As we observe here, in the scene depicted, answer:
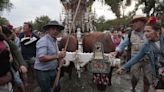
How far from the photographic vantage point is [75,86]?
12.4m

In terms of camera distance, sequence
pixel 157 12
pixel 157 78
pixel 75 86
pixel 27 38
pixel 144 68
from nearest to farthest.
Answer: pixel 157 78
pixel 144 68
pixel 27 38
pixel 75 86
pixel 157 12

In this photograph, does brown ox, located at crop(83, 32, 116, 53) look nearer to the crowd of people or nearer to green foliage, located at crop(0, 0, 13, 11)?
the crowd of people

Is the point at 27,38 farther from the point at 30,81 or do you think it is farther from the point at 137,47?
A: the point at 137,47

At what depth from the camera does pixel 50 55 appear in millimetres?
7797

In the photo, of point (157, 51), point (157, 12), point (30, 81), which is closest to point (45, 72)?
point (157, 51)

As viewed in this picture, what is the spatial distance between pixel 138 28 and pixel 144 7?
42.4 meters

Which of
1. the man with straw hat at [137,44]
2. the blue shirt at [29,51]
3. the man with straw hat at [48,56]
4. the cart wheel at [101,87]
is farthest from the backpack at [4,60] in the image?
the cart wheel at [101,87]

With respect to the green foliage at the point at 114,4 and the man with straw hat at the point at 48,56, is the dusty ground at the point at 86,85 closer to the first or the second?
the man with straw hat at the point at 48,56

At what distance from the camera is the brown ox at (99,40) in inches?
506

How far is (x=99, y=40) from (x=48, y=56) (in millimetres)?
5511

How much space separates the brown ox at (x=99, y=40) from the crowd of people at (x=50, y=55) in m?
2.14

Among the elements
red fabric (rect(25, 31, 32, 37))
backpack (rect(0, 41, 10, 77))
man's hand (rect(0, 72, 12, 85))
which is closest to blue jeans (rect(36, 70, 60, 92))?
man's hand (rect(0, 72, 12, 85))

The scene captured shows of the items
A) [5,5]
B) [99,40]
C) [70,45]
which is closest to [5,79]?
[99,40]

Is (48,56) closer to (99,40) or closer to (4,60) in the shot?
(4,60)
